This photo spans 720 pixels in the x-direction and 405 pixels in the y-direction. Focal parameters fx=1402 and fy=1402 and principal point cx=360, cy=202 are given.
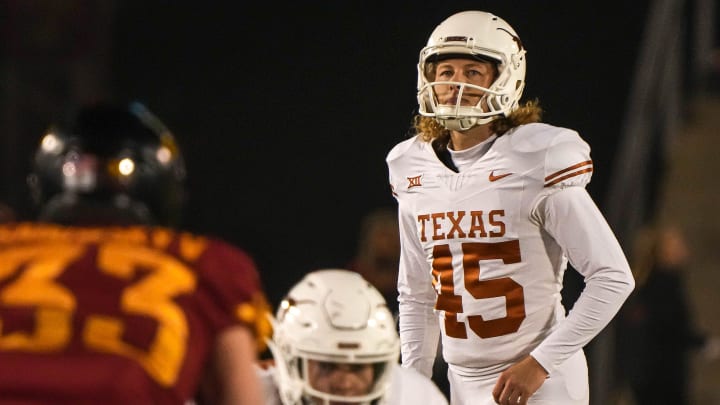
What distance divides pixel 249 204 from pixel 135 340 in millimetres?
6592

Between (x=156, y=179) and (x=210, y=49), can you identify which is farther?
(x=210, y=49)

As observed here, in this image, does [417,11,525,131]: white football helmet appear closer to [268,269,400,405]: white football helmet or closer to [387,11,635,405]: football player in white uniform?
[387,11,635,405]: football player in white uniform

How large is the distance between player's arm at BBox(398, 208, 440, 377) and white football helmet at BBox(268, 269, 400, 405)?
2.17 ft

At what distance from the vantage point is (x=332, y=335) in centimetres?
317

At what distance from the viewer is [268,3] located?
379 inches

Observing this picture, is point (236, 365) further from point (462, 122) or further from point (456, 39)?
point (456, 39)

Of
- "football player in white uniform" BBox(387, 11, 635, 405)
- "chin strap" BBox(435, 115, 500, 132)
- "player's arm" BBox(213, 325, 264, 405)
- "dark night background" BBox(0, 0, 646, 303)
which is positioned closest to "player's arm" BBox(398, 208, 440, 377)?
"football player in white uniform" BBox(387, 11, 635, 405)

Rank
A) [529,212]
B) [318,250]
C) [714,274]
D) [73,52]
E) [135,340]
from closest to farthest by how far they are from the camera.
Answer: [135,340]
[529,212]
[714,274]
[318,250]
[73,52]

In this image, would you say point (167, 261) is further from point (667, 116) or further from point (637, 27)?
point (637, 27)

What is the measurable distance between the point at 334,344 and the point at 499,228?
0.69 m

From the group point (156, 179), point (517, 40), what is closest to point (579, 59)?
point (517, 40)

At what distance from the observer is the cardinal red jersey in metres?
2.33

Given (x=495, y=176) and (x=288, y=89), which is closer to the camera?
(x=495, y=176)

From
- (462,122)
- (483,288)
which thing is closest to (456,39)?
(462,122)
